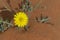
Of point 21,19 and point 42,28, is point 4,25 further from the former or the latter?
point 42,28

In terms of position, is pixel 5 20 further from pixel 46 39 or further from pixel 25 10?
pixel 46 39

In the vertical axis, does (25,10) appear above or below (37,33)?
above

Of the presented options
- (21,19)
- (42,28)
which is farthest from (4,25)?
(42,28)

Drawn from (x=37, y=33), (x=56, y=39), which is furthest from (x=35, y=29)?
(x=56, y=39)
